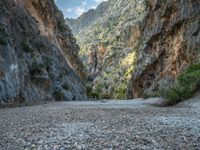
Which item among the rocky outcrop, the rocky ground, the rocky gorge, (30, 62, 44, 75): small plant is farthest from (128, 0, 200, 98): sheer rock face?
the rocky outcrop

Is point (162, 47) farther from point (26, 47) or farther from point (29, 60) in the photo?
point (29, 60)

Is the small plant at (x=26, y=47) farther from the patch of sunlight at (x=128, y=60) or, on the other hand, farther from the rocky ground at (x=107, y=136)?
the patch of sunlight at (x=128, y=60)

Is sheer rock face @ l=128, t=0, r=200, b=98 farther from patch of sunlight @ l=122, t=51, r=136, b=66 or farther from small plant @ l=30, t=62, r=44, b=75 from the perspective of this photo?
patch of sunlight @ l=122, t=51, r=136, b=66

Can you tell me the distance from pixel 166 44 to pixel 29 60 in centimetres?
2844

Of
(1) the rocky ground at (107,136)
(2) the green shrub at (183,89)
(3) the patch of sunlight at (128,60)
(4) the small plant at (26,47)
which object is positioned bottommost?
(1) the rocky ground at (107,136)

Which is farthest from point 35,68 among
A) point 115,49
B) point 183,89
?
point 115,49

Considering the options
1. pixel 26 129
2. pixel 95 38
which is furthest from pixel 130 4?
A: pixel 26 129

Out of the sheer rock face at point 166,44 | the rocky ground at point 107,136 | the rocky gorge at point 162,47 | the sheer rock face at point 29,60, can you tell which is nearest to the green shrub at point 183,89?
the rocky gorge at point 162,47

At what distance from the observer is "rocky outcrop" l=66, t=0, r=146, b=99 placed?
129 meters

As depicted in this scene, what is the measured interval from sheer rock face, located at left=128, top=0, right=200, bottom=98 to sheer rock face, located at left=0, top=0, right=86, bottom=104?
14.5 metres

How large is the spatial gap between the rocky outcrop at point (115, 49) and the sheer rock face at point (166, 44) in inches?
1785

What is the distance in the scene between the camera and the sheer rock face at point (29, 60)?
95.0 feet

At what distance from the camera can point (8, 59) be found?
97.2 feet

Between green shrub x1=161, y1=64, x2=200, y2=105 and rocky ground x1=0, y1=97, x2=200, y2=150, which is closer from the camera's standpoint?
rocky ground x1=0, y1=97, x2=200, y2=150
